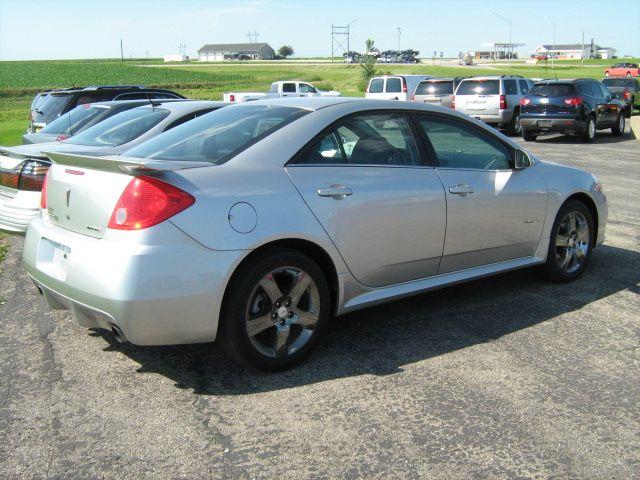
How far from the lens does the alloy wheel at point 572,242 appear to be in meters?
5.89

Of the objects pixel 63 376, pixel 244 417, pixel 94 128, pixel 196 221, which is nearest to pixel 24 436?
pixel 63 376

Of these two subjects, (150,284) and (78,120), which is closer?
(150,284)

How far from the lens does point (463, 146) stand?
17.4ft

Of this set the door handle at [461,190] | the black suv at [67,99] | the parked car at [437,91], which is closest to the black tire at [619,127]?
the parked car at [437,91]

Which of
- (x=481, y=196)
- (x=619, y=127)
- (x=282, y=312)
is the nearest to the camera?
(x=282, y=312)

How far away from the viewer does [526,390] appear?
12.8ft

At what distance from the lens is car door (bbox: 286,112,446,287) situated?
13.9 ft

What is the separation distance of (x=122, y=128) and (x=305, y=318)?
4.89 m

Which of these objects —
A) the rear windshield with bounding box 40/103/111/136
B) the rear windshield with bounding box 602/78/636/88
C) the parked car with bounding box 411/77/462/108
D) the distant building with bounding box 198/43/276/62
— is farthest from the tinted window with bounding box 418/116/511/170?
A: the distant building with bounding box 198/43/276/62

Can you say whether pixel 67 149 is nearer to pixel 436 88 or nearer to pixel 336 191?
pixel 336 191

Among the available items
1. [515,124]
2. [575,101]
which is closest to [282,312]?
[575,101]

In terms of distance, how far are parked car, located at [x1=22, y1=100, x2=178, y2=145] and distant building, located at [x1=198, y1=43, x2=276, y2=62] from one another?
173 metres

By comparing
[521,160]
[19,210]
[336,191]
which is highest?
[521,160]

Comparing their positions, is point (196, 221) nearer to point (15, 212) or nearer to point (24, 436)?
point (24, 436)
